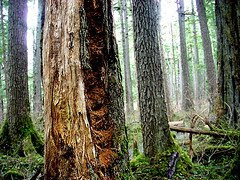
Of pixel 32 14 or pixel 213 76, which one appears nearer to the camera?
pixel 213 76

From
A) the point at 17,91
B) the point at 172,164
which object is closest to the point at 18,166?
the point at 17,91

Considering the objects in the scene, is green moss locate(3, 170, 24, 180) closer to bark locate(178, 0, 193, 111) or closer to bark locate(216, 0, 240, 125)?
bark locate(216, 0, 240, 125)

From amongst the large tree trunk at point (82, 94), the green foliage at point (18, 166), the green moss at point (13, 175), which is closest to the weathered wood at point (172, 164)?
the large tree trunk at point (82, 94)

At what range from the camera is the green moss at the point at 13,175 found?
5048 mm

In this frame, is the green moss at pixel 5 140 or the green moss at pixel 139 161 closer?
the green moss at pixel 139 161

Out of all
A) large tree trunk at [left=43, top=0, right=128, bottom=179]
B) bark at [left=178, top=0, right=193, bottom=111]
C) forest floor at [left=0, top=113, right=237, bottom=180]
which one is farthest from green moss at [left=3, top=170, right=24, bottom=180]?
bark at [left=178, top=0, right=193, bottom=111]

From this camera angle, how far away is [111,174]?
262 cm

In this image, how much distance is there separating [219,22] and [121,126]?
3904mm

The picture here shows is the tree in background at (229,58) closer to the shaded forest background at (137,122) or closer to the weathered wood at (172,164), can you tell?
the shaded forest background at (137,122)

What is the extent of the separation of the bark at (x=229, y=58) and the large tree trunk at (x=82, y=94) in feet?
9.70

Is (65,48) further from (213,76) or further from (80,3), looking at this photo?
(213,76)

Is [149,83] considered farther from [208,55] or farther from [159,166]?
[208,55]

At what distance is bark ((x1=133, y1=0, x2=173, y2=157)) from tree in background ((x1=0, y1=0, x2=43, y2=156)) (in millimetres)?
3361

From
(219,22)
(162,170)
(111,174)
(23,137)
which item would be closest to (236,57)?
(219,22)
